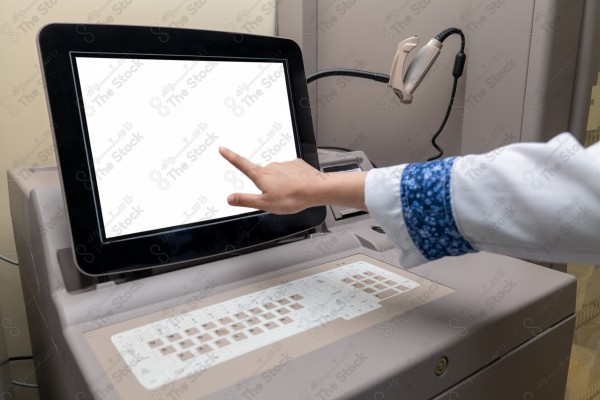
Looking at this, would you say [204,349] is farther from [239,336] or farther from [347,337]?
[347,337]

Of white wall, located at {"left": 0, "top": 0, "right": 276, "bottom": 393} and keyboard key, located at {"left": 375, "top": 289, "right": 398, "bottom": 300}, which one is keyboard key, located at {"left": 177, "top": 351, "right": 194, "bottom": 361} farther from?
white wall, located at {"left": 0, "top": 0, "right": 276, "bottom": 393}

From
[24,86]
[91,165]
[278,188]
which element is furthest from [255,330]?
[24,86]

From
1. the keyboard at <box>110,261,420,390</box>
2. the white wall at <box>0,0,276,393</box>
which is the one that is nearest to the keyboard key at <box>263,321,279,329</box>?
the keyboard at <box>110,261,420,390</box>

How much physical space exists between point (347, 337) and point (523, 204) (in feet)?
0.77

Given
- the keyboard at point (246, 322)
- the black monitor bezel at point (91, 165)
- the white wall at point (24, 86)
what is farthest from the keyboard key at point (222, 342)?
the white wall at point (24, 86)

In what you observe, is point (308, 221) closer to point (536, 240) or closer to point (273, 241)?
point (273, 241)

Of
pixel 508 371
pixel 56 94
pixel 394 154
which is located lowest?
pixel 508 371

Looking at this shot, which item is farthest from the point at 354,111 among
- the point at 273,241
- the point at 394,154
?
the point at 273,241

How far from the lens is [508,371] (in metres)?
0.61

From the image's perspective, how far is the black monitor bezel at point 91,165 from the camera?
1.88 ft

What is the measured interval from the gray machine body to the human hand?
0.12 metres

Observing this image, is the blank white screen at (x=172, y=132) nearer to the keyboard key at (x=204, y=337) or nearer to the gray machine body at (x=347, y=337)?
the gray machine body at (x=347, y=337)

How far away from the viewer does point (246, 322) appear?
0.55 meters

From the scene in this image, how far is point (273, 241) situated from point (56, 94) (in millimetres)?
369
